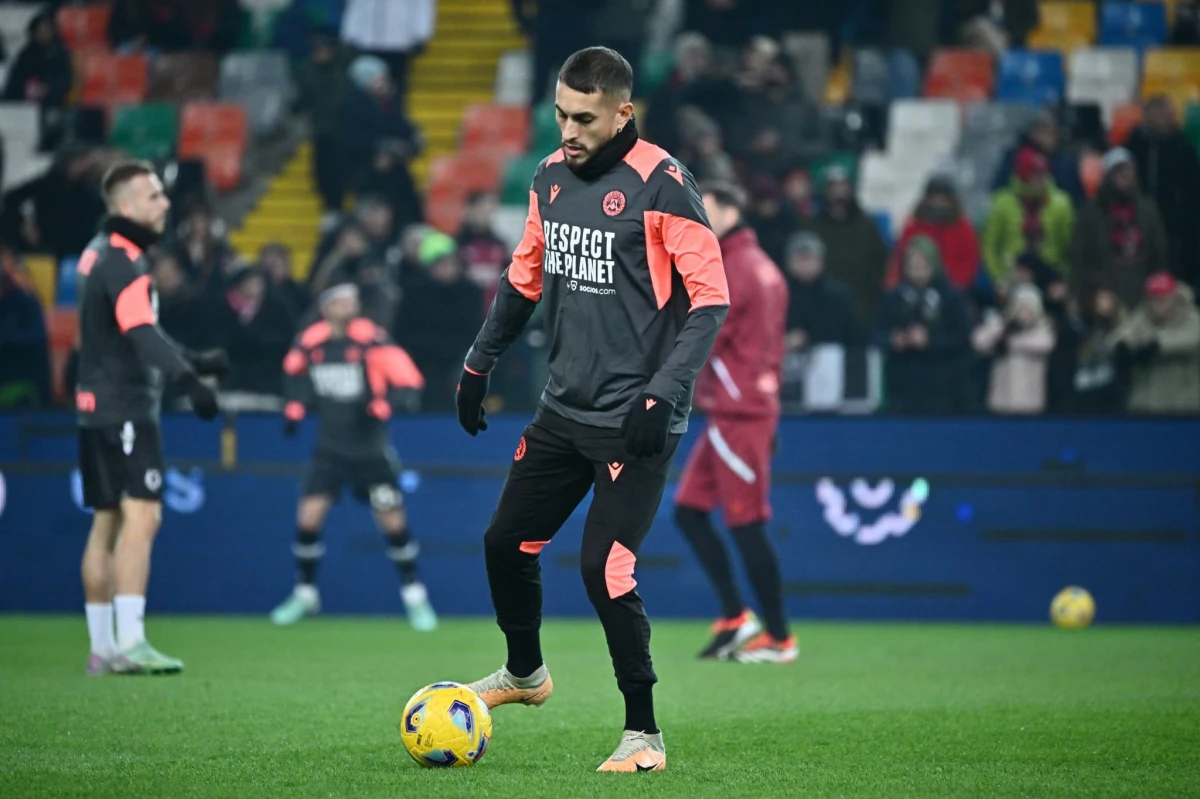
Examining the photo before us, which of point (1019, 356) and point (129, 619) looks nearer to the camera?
point (129, 619)

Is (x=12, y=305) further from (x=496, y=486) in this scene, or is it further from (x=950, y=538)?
(x=950, y=538)

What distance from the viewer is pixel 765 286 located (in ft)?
28.5

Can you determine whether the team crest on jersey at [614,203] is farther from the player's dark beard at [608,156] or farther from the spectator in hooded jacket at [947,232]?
the spectator in hooded jacket at [947,232]

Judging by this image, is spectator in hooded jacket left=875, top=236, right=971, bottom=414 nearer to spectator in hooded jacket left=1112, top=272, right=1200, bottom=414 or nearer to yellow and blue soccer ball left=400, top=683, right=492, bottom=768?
spectator in hooded jacket left=1112, top=272, right=1200, bottom=414

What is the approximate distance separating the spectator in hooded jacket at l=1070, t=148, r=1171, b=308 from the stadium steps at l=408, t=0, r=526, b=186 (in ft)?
21.1

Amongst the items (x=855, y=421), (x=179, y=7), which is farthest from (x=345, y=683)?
(x=179, y=7)

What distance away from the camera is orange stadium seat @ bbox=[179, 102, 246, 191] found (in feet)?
51.7

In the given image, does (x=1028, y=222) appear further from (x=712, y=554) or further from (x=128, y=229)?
(x=128, y=229)

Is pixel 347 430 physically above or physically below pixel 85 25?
below

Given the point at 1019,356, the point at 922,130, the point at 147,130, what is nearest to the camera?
the point at 1019,356

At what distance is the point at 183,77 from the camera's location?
1634 centimetres

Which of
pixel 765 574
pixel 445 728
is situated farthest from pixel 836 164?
pixel 445 728

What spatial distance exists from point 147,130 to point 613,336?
463 inches

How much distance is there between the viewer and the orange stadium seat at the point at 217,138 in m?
15.8
